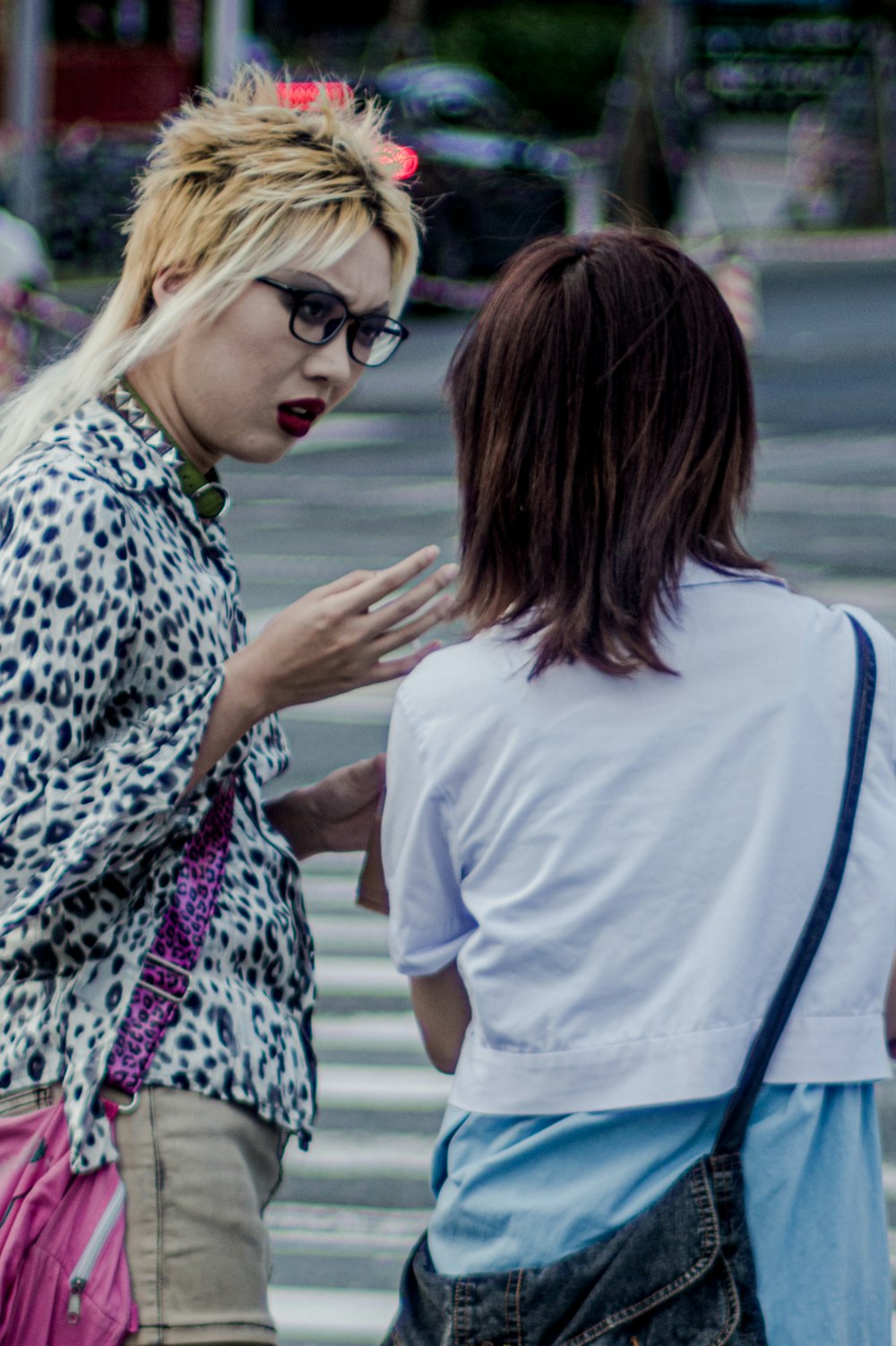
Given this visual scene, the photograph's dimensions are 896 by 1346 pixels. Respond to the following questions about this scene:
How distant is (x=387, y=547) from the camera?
11.4 m

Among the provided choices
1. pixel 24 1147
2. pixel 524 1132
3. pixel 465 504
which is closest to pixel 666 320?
pixel 465 504

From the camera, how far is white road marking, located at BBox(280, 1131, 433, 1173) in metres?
4.62

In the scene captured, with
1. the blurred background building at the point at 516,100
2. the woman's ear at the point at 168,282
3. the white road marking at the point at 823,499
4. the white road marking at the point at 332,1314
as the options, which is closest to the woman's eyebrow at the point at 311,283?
the woman's ear at the point at 168,282

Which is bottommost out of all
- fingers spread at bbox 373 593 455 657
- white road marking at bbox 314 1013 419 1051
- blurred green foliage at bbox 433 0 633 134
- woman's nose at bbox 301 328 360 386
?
blurred green foliage at bbox 433 0 633 134

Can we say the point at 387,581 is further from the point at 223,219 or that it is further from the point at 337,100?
the point at 337,100

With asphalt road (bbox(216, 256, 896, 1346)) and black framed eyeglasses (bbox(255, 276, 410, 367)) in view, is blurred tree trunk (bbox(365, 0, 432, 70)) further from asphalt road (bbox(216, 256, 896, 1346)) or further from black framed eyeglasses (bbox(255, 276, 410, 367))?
black framed eyeglasses (bbox(255, 276, 410, 367))

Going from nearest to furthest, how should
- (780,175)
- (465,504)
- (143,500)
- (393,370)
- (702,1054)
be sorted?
(702,1054) < (465,504) < (143,500) < (393,370) < (780,175)

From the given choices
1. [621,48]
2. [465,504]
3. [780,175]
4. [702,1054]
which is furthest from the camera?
[621,48]

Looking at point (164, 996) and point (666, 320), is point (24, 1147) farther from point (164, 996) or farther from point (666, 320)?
point (666, 320)

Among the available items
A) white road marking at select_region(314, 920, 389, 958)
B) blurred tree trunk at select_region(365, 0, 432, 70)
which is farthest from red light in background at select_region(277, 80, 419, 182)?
blurred tree trunk at select_region(365, 0, 432, 70)

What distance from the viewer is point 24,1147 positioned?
6.91ft

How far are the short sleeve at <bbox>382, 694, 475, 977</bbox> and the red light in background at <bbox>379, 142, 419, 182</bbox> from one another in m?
0.76

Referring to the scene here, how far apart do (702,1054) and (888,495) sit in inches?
466

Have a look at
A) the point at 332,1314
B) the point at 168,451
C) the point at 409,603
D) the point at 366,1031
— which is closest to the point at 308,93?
the point at 168,451
